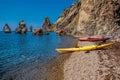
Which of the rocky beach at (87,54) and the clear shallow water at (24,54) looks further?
the clear shallow water at (24,54)

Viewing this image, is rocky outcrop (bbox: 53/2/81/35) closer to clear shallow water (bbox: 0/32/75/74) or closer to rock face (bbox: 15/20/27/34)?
rock face (bbox: 15/20/27/34)

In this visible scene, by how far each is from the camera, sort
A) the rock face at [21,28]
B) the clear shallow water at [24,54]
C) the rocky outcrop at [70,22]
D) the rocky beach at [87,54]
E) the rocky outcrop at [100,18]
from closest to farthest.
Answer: the rocky beach at [87,54] < the clear shallow water at [24,54] < the rocky outcrop at [100,18] < the rocky outcrop at [70,22] < the rock face at [21,28]

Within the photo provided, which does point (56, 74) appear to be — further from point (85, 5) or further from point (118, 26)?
point (85, 5)

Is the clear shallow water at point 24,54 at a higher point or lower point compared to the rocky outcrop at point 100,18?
lower

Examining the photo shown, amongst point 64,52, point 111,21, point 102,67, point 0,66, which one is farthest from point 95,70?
point 111,21

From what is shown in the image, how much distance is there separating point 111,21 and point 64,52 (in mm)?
47014

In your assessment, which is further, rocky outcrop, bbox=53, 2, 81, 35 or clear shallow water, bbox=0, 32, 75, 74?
rocky outcrop, bbox=53, 2, 81, 35

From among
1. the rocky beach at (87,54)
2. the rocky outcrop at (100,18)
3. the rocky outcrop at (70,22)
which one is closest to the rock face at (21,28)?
the rocky beach at (87,54)

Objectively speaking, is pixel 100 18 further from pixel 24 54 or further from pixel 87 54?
pixel 87 54

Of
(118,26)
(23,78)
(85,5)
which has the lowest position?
(23,78)

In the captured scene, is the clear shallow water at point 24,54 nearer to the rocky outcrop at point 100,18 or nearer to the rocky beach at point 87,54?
the rocky beach at point 87,54

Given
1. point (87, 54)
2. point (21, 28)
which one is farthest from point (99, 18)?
point (21, 28)

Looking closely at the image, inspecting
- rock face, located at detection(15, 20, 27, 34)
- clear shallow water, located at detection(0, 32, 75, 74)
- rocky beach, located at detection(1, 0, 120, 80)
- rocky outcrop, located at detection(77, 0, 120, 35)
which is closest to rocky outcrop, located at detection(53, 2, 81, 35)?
rocky beach, located at detection(1, 0, 120, 80)

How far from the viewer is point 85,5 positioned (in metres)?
85.9
